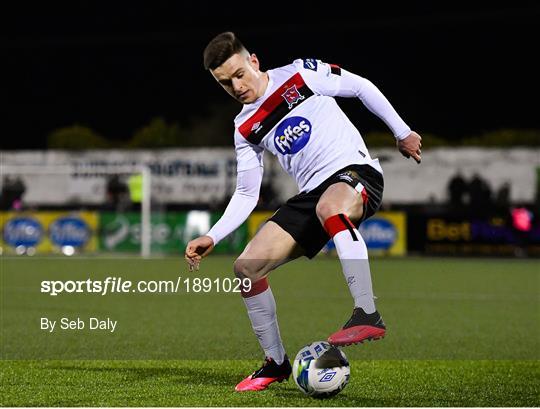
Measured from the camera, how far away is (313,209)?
6520 mm

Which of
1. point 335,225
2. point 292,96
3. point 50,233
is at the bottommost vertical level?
point 50,233

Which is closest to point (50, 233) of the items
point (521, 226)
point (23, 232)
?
point (23, 232)

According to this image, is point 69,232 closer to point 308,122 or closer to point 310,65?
point 310,65

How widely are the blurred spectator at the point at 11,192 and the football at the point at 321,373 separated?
2422 centimetres

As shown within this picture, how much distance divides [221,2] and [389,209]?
911 inches

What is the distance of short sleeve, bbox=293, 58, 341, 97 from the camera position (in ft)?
21.7

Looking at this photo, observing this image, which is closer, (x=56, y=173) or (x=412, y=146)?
(x=412, y=146)

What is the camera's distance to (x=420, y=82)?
47.0 meters

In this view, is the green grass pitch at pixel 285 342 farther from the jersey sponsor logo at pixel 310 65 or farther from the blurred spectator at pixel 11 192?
the blurred spectator at pixel 11 192

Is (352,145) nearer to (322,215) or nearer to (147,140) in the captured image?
(322,215)

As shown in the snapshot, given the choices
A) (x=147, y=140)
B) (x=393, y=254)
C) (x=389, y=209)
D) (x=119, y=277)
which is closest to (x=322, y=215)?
(x=119, y=277)

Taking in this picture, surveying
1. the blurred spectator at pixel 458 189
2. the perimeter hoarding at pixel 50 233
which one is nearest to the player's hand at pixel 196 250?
the perimeter hoarding at pixel 50 233

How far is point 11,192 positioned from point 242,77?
25.1 metres

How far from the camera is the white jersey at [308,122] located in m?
6.50
